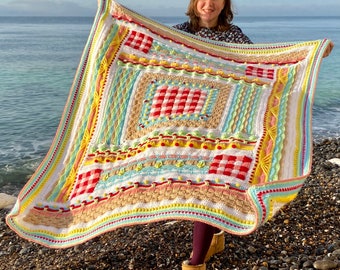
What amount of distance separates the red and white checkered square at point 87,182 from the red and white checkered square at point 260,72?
1.09 m

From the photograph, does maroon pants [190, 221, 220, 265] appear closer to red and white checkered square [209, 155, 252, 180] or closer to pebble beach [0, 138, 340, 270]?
red and white checkered square [209, 155, 252, 180]

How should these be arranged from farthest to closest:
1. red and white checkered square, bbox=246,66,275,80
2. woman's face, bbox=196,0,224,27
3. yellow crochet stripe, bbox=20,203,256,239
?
woman's face, bbox=196,0,224,27 < red and white checkered square, bbox=246,66,275,80 < yellow crochet stripe, bbox=20,203,256,239

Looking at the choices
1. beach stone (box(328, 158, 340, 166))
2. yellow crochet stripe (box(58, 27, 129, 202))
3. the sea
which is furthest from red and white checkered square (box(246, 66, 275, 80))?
the sea

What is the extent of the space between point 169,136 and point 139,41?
0.76m

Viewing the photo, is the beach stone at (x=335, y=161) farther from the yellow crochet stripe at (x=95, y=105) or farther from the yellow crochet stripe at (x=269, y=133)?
the yellow crochet stripe at (x=95, y=105)

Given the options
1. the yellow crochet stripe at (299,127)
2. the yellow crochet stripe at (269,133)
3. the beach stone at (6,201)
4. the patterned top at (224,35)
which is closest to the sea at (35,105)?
the beach stone at (6,201)

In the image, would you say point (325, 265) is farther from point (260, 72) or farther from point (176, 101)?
point (176, 101)

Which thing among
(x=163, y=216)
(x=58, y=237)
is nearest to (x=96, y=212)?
(x=58, y=237)

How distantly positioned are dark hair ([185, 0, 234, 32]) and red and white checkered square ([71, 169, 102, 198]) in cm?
126

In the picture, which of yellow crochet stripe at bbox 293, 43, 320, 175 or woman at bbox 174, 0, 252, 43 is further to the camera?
woman at bbox 174, 0, 252, 43

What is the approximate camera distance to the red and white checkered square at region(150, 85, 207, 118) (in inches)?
103

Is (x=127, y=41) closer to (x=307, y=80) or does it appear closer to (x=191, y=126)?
(x=191, y=126)

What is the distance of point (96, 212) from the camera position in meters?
2.42

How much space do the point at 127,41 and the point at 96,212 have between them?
3.69 feet
